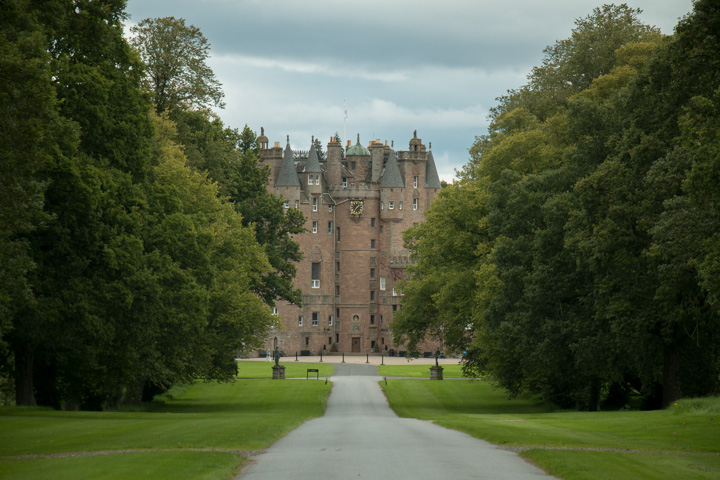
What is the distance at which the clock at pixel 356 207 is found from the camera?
117375 millimetres

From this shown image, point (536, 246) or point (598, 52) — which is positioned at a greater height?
point (598, 52)

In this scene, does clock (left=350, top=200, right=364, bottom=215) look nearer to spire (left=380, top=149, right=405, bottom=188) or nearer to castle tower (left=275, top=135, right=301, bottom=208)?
spire (left=380, top=149, right=405, bottom=188)

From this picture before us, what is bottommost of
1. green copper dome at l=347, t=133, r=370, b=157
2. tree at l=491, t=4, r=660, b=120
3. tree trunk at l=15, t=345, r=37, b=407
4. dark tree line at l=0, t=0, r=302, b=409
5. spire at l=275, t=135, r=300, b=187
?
tree trunk at l=15, t=345, r=37, b=407

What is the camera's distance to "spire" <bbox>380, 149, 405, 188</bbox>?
116812 millimetres

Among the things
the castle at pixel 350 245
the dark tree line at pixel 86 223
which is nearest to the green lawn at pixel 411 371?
the castle at pixel 350 245

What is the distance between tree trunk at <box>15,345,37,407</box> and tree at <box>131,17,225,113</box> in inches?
815

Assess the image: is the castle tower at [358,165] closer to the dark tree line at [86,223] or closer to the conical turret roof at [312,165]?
the conical turret roof at [312,165]

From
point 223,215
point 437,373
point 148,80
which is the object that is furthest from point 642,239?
point 437,373

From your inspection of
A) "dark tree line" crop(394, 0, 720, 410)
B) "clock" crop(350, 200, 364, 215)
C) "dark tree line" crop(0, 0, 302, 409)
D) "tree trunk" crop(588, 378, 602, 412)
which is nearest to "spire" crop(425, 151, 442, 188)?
"clock" crop(350, 200, 364, 215)

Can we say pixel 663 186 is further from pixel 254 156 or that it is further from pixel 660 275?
pixel 254 156

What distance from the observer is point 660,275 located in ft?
86.7

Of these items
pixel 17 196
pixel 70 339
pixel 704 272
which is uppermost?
pixel 17 196

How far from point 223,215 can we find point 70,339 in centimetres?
1925

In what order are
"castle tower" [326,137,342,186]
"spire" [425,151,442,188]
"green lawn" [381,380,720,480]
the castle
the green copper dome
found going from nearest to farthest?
"green lawn" [381,380,720,480] < the castle < "castle tower" [326,137,342,186] < "spire" [425,151,442,188] < the green copper dome
